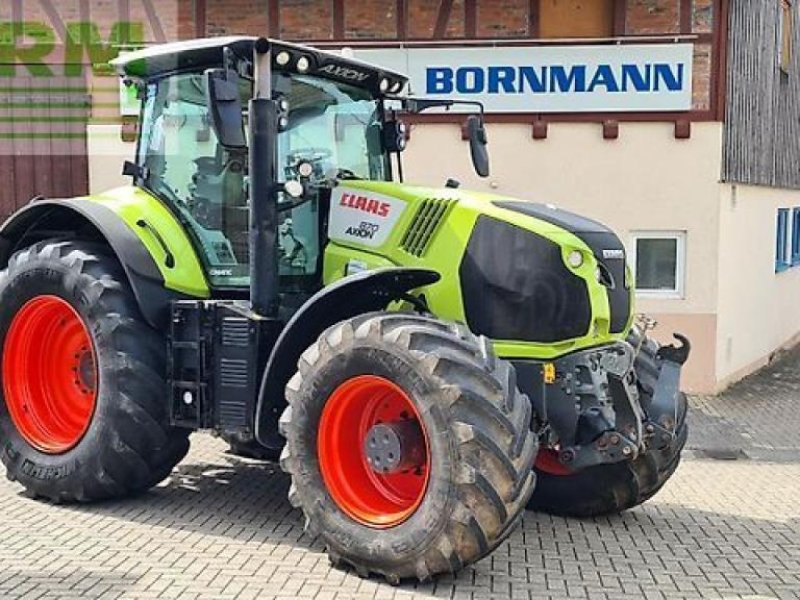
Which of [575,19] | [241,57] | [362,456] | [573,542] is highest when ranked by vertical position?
[575,19]

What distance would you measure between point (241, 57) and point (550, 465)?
3.15m

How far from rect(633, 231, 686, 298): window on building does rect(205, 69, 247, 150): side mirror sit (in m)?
7.66

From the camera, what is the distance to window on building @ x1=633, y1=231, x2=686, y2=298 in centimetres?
1216

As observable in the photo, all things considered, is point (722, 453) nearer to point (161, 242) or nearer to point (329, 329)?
point (329, 329)

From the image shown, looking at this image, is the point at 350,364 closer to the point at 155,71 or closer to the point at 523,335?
the point at 523,335

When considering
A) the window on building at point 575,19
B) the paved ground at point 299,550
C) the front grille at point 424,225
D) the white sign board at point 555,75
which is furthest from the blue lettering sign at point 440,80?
the front grille at point 424,225

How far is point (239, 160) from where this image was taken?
20.6ft

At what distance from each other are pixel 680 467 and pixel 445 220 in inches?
164

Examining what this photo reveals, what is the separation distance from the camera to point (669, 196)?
39.7 feet

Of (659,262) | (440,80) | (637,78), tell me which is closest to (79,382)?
(440,80)

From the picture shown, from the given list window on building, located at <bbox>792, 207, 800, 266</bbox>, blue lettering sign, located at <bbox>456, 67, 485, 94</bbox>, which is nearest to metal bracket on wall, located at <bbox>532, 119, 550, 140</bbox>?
blue lettering sign, located at <bbox>456, 67, 485, 94</bbox>

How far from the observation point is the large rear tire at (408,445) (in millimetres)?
4812

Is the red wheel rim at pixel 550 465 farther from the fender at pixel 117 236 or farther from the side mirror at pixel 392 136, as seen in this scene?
the fender at pixel 117 236

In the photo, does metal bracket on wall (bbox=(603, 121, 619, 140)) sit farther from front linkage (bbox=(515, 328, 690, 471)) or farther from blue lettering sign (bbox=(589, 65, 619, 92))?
front linkage (bbox=(515, 328, 690, 471))
